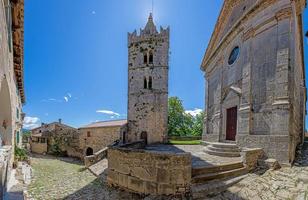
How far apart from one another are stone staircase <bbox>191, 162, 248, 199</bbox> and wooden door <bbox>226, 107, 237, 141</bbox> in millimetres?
3652

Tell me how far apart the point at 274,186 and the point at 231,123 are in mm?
5381

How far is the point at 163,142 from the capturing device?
19.7 metres

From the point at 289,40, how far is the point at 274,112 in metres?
2.97

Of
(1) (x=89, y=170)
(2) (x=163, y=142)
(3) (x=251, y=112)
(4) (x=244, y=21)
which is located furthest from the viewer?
(2) (x=163, y=142)

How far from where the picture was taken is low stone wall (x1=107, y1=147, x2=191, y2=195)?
21.0 ft

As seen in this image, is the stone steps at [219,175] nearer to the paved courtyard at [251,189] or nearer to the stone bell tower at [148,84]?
the paved courtyard at [251,189]

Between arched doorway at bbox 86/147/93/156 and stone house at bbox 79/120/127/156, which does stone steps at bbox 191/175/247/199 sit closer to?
stone house at bbox 79/120/127/156

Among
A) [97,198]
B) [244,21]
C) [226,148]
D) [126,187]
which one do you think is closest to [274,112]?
[226,148]

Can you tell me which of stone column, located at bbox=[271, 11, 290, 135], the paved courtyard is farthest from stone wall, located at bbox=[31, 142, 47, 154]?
stone column, located at bbox=[271, 11, 290, 135]

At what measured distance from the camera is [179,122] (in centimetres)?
3050

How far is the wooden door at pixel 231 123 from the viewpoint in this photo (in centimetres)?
1067

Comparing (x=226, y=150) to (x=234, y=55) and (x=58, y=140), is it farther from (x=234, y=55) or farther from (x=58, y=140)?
(x=58, y=140)

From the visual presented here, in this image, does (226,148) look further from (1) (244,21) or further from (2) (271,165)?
(1) (244,21)

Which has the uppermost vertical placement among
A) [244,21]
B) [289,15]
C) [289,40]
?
[244,21]
